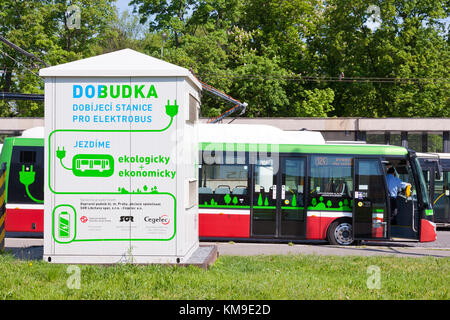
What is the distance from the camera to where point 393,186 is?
49.9 ft

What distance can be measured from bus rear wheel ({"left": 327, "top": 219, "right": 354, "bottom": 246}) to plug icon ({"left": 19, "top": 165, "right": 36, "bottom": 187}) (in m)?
7.59

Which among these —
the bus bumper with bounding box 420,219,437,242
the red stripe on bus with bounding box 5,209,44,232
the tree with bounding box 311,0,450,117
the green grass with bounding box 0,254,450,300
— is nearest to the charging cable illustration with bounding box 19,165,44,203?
the red stripe on bus with bounding box 5,209,44,232

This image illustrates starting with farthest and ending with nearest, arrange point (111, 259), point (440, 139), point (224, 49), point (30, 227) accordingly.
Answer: point (224, 49) < point (440, 139) < point (30, 227) < point (111, 259)

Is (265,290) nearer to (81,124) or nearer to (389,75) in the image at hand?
(81,124)

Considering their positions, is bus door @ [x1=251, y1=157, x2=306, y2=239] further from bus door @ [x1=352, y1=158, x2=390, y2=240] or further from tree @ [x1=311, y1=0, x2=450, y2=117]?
tree @ [x1=311, y1=0, x2=450, y2=117]

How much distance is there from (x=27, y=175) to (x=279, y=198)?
642 centimetres

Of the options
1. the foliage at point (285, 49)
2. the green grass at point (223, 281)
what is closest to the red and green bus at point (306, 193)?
the green grass at point (223, 281)

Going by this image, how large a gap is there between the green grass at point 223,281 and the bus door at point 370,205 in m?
5.03

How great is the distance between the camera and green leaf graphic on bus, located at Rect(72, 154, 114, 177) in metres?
8.91

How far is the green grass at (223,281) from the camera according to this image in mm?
7148

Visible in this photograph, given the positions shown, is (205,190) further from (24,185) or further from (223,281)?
(223,281)

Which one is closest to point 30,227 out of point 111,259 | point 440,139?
point 111,259

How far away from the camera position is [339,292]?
294 inches

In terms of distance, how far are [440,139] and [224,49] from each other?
16429 millimetres
